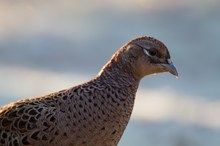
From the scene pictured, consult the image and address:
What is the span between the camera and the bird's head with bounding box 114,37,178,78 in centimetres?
972

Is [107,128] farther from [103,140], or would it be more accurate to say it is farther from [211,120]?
[211,120]

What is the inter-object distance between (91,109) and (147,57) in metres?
0.70

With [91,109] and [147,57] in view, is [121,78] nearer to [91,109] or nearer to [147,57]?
[147,57]

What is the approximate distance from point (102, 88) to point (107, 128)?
42 cm

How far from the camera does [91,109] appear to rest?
9570mm

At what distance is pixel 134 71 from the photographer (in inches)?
386

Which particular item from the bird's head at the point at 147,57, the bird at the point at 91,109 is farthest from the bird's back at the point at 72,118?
the bird's head at the point at 147,57

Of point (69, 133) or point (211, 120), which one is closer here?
point (69, 133)

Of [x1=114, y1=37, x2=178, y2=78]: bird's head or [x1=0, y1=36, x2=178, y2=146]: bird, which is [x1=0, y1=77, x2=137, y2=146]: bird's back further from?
[x1=114, y1=37, x2=178, y2=78]: bird's head

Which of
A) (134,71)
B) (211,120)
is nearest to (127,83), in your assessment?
(134,71)

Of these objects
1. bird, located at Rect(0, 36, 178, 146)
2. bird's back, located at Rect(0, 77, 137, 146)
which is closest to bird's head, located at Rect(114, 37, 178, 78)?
bird, located at Rect(0, 36, 178, 146)

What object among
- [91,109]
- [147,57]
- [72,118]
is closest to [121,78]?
[147,57]

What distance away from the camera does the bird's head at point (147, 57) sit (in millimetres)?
9719

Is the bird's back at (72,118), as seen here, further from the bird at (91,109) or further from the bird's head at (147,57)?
the bird's head at (147,57)
